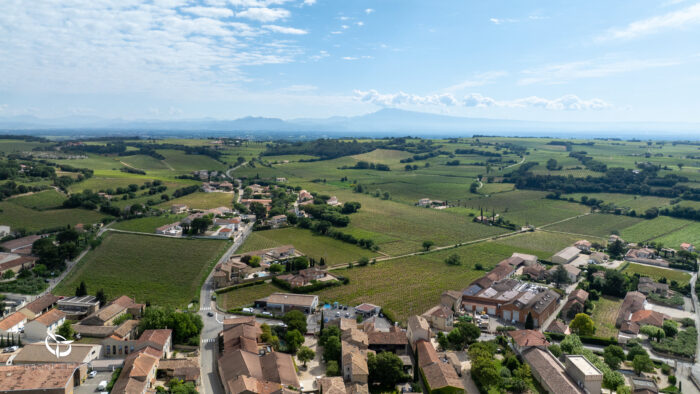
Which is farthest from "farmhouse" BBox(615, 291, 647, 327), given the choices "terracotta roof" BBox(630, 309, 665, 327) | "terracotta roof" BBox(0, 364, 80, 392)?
"terracotta roof" BBox(0, 364, 80, 392)

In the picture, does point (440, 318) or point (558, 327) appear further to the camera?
point (558, 327)

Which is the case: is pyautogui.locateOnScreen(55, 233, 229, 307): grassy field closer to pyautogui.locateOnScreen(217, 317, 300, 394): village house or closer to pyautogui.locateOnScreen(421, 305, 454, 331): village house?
pyautogui.locateOnScreen(217, 317, 300, 394): village house

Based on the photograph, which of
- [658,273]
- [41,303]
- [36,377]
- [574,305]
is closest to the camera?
[36,377]

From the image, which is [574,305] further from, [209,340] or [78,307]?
[78,307]

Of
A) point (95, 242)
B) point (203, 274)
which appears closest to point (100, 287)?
point (203, 274)

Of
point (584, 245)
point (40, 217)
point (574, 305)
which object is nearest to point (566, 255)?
point (584, 245)

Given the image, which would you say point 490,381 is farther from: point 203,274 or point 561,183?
point 561,183

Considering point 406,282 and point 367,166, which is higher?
point 367,166
